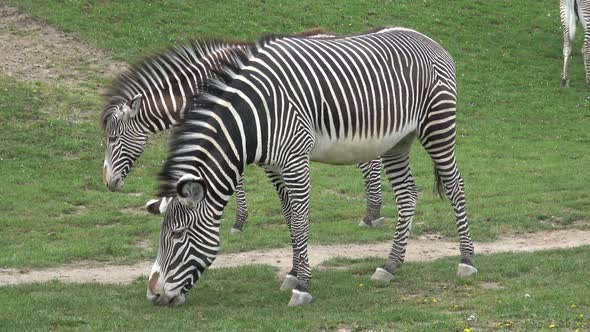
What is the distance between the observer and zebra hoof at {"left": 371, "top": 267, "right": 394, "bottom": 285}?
11.0 meters

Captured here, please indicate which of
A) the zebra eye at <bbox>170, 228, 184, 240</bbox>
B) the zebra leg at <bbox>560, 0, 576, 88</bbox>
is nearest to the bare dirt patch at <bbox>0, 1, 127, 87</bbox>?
the zebra leg at <bbox>560, 0, 576, 88</bbox>

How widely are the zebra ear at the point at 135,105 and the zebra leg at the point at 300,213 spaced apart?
2927 mm

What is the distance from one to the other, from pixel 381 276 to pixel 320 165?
8.05 meters

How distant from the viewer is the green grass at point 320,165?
46.6ft

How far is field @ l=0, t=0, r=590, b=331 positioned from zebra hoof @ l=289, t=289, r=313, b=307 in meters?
0.22

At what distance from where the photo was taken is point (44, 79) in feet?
69.6

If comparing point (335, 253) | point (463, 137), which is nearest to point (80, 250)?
point (335, 253)

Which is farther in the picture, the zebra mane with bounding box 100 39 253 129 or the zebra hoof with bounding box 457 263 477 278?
the zebra mane with bounding box 100 39 253 129

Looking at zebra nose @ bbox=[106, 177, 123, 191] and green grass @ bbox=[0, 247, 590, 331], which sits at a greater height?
zebra nose @ bbox=[106, 177, 123, 191]

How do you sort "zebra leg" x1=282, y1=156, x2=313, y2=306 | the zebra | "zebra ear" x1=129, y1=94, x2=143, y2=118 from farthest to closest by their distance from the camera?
the zebra → "zebra ear" x1=129, y1=94, x2=143, y2=118 → "zebra leg" x1=282, y1=156, x2=313, y2=306

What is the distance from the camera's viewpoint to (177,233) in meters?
9.42

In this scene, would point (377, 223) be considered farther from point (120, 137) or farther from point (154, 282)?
point (154, 282)

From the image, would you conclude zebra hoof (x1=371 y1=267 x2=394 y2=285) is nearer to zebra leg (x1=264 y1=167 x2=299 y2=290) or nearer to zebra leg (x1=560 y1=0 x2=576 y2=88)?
zebra leg (x1=264 y1=167 x2=299 y2=290)

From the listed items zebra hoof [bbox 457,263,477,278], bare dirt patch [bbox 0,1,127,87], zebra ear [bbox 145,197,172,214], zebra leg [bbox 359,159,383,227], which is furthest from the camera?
bare dirt patch [bbox 0,1,127,87]
